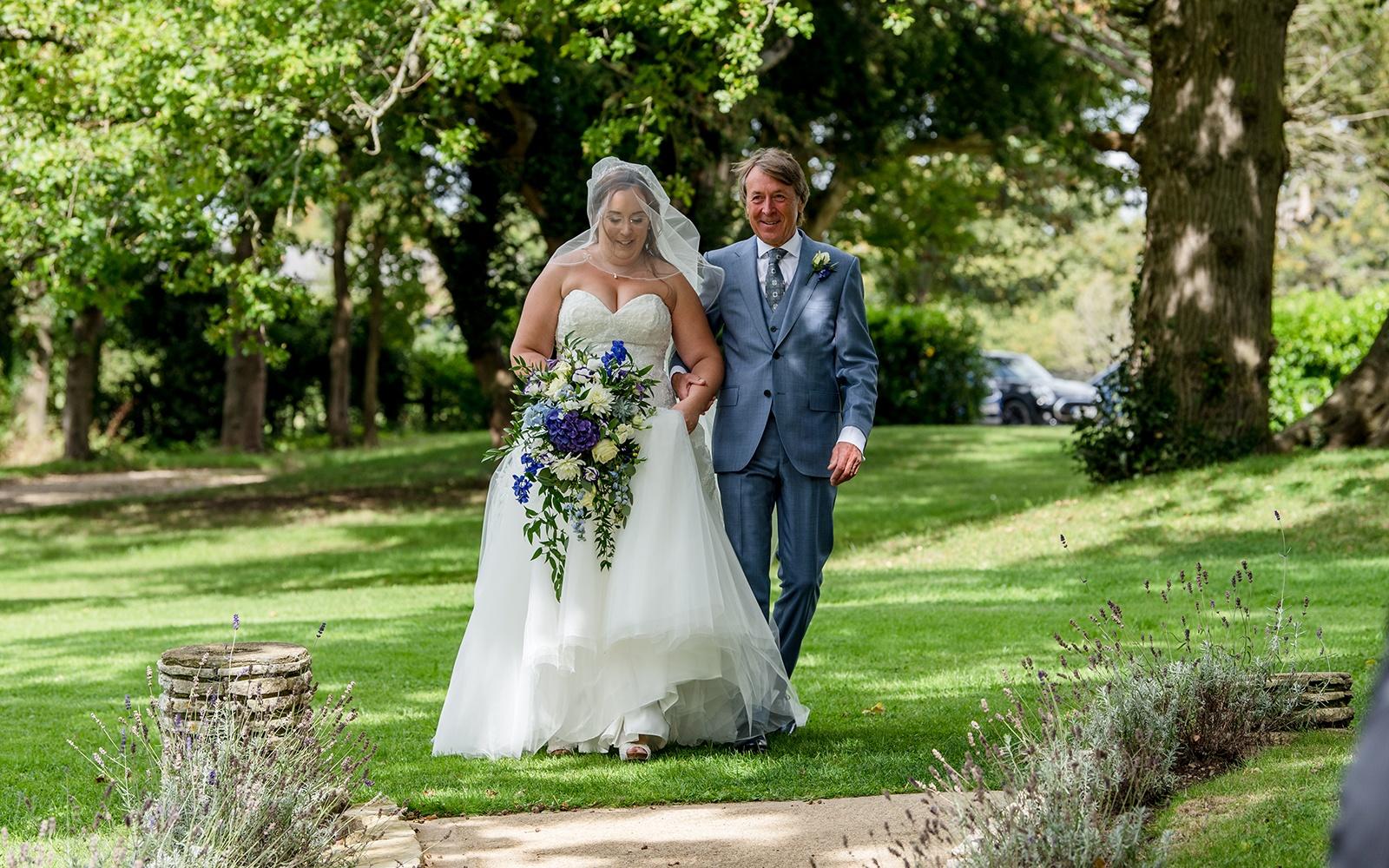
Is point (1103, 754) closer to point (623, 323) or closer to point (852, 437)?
point (852, 437)

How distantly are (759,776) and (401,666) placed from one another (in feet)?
12.0

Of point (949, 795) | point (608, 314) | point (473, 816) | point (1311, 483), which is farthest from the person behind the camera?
point (1311, 483)

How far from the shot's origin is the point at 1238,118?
13.6 meters

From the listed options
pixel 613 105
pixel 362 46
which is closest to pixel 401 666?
pixel 362 46

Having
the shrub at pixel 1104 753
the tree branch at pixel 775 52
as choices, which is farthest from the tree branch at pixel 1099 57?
the shrub at pixel 1104 753

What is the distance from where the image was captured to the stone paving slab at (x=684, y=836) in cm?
445

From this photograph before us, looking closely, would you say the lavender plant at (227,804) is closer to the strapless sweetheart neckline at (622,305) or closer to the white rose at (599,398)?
the white rose at (599,398)

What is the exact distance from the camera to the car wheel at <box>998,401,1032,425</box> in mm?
32375

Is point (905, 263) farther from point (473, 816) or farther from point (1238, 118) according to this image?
point (473, 816)

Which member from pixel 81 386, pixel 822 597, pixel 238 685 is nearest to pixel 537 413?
pixel 238 685

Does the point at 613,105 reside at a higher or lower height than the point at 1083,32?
lower

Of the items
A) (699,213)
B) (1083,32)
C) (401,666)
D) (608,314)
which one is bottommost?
(401,666)

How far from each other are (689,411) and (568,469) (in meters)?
0.60

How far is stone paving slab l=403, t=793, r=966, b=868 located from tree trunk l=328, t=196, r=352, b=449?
20.4m
